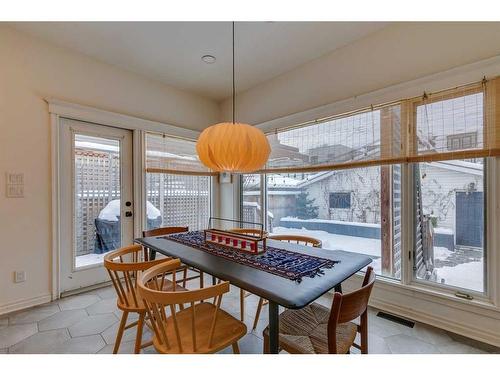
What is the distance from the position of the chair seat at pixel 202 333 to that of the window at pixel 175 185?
2.06 meters

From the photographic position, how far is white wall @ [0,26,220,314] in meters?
2.29

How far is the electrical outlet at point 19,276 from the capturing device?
2351mm

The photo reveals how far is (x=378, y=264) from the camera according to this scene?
2.50 m

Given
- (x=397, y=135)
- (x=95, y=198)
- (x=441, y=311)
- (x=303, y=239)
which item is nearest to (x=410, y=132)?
(x=397, y=135)

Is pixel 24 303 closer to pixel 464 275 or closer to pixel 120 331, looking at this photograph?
pixel 120 331

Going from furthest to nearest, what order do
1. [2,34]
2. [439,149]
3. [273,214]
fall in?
[273,214], [2,34], [439,149]

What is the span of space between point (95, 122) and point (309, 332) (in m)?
2.96

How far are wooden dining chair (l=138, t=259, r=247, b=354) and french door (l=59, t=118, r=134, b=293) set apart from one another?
6.21ft

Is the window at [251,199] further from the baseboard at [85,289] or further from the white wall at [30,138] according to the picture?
the white wall at [30,138]

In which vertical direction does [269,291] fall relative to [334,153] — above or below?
below
